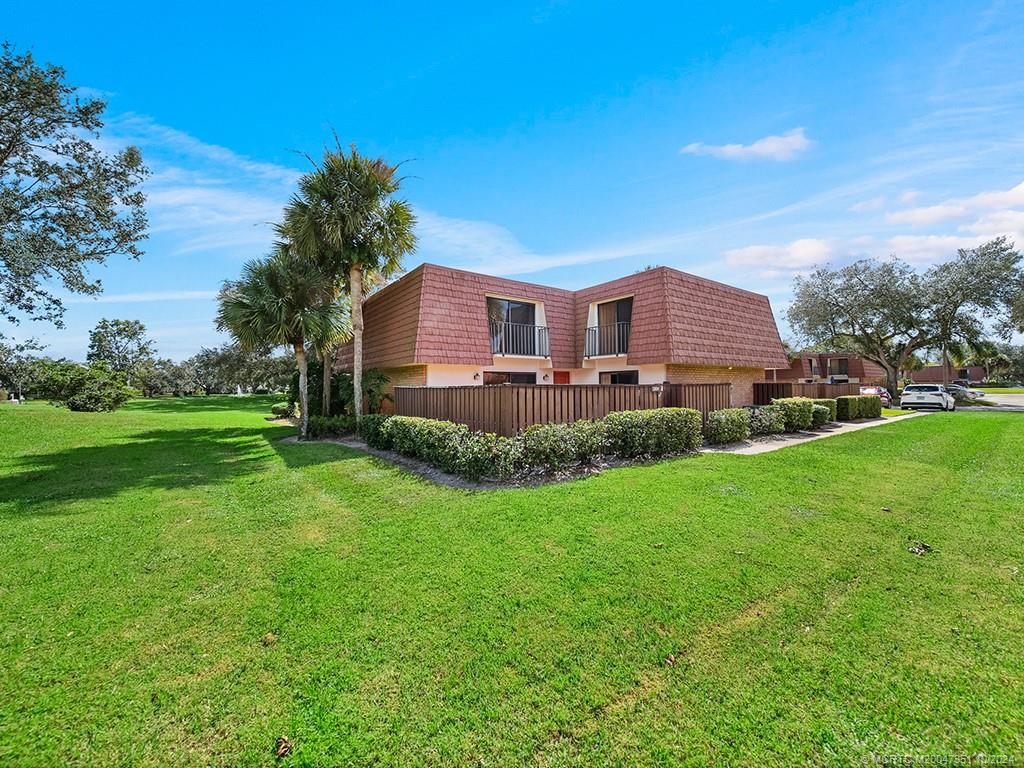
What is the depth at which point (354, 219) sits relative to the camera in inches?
543

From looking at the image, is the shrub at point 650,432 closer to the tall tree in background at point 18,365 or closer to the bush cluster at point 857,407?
the bush cluster at point 857,407

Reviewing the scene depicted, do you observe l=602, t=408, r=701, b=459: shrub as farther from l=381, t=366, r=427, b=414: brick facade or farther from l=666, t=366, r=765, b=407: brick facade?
l=381, t=366, r=427, b=414: brick facade

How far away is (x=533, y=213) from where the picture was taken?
15.7 metres

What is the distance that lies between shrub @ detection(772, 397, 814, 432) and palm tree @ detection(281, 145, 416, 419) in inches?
521

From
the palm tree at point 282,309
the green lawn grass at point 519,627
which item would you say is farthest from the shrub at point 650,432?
the palm tree at point 282,309

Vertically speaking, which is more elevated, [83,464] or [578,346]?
[578,346]

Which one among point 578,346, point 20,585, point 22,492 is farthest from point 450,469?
point 578,346

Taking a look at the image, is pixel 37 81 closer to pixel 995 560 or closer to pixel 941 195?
pixel 995 560

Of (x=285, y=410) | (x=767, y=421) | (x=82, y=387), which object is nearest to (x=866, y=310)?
(x=767, y=421)

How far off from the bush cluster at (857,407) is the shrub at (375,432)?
17.0 metres

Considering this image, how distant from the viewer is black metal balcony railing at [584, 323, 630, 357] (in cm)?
1639

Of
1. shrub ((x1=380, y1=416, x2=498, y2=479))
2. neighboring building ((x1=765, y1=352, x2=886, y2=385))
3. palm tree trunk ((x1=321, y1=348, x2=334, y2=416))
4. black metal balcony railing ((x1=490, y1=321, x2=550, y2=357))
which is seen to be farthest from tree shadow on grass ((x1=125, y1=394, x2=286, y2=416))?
neighboring building ((x1=765, y1=352, x2=886, y2=385))

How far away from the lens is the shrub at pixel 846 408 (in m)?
16.9

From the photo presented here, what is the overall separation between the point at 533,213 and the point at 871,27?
9.71 m
